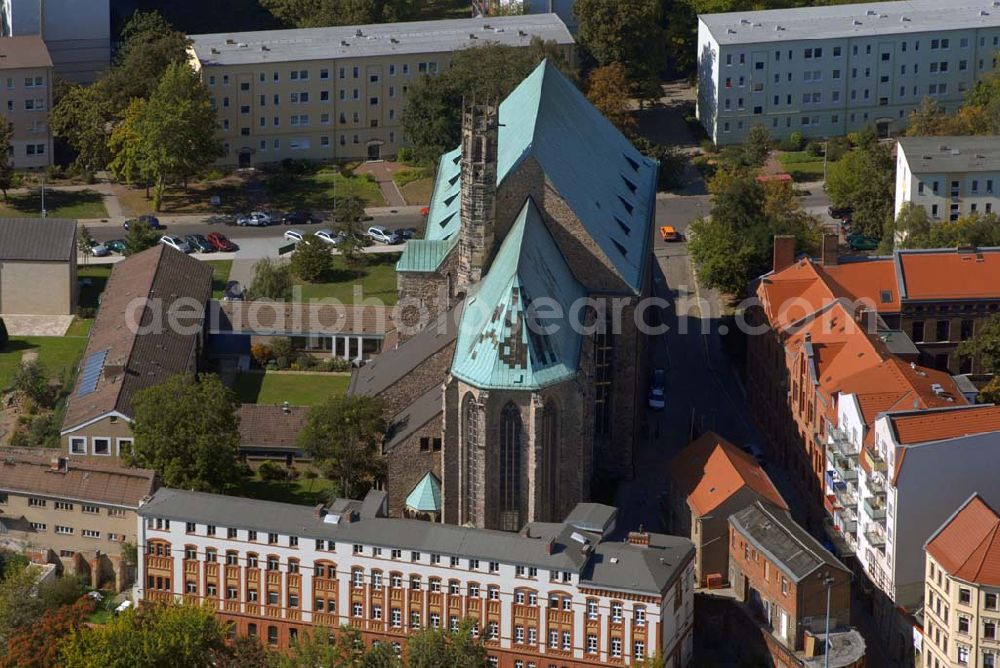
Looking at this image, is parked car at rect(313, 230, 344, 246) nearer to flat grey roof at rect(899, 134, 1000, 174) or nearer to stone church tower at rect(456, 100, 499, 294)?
stone church tower at rect(456, 100, 499, 294)

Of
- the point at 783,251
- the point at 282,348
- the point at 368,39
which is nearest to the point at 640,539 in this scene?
the point at 783,251

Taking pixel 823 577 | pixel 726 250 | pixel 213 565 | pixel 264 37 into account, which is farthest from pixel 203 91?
pixel 823 577

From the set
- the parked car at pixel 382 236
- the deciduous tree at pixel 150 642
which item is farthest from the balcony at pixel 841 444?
the parked car at pixel 382 236

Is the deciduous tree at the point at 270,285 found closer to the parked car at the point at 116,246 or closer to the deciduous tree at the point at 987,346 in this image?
the parked car at the point at 116,246

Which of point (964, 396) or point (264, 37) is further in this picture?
point (264, 37)

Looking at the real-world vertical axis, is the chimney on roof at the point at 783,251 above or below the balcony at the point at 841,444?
above

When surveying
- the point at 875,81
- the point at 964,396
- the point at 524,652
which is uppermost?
the point at 875,81

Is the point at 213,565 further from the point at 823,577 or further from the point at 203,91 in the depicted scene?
the point at 203,91
